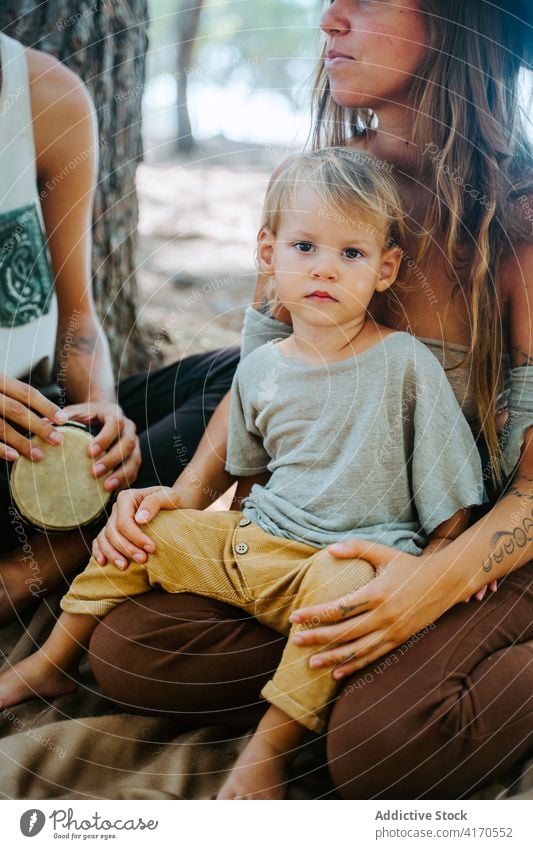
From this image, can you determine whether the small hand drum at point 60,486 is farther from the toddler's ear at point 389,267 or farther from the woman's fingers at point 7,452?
the toddler's ear at point 389,267

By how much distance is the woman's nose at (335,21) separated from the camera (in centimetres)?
125

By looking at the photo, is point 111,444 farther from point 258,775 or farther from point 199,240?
point 199,240

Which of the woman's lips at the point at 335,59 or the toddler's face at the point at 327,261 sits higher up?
the woman's lips at the point at 335,59

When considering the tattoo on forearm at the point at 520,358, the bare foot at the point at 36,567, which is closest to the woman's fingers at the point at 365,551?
the tattoo on forearm at the point at 520,358

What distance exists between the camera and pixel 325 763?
1.20 meters

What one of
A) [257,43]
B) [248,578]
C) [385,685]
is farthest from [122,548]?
[257,43]

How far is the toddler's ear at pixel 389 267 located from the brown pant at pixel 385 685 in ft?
1.43

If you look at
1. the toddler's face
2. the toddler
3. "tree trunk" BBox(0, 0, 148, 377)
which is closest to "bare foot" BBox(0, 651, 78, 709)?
the toddler

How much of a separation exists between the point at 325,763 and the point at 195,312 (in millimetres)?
1331

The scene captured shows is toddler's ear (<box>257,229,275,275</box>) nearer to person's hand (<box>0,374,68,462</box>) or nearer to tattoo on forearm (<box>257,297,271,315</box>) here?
tattoo on forearm (<box>257,297,271,315</box>)

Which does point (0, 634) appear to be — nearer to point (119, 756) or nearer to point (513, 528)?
point (119, 756)

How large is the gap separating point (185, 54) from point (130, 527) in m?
0.86

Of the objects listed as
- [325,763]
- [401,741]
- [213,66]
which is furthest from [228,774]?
[213,66]

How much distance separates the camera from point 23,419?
1337 millimetres
